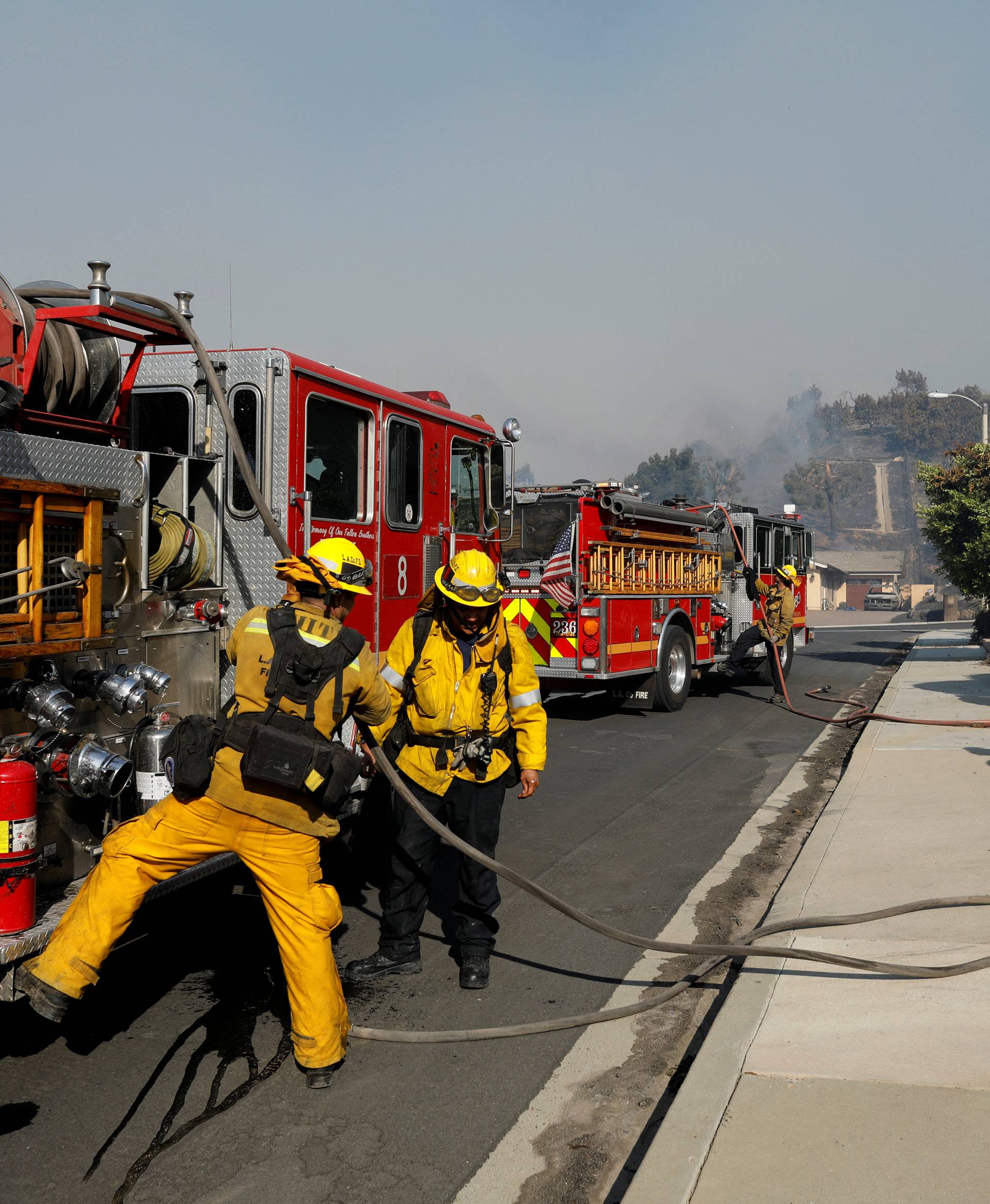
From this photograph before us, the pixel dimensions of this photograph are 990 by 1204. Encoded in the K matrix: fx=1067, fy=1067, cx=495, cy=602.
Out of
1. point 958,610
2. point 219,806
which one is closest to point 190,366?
point 219,806

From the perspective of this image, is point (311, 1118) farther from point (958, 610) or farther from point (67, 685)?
point (958, 610)

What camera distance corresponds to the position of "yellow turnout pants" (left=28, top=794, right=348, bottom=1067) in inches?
138

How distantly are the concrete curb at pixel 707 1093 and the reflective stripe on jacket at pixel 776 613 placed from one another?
9.26 meters

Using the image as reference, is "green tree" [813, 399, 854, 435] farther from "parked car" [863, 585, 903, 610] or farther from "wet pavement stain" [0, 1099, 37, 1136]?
"wet pavement stain" [0, 1099, 37, 1136]

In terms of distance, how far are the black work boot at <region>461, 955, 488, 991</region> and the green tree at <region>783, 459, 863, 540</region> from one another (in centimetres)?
11592

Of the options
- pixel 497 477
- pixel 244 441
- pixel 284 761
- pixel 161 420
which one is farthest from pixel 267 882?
pixel 497 477

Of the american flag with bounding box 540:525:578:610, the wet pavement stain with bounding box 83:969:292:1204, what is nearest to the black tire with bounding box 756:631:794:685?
the american flag with bounding box 540:525:578:610

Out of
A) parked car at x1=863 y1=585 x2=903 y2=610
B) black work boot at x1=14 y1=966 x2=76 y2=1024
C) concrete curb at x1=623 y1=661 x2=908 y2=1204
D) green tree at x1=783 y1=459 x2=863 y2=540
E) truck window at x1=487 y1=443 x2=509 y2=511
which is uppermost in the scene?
green tree at x1=783 y1=459 x2=863 y2=540

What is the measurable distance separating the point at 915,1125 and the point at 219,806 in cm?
235

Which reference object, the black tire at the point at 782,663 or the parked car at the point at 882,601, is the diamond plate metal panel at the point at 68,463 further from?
the parked car at the point at 882,601

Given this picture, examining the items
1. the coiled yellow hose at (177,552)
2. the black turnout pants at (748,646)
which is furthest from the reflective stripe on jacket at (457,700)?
the black turnout pants at (748,646)

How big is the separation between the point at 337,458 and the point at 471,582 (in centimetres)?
192

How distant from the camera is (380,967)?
4535 mm

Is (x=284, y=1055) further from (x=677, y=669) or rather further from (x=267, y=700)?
(x=677, y=669)
